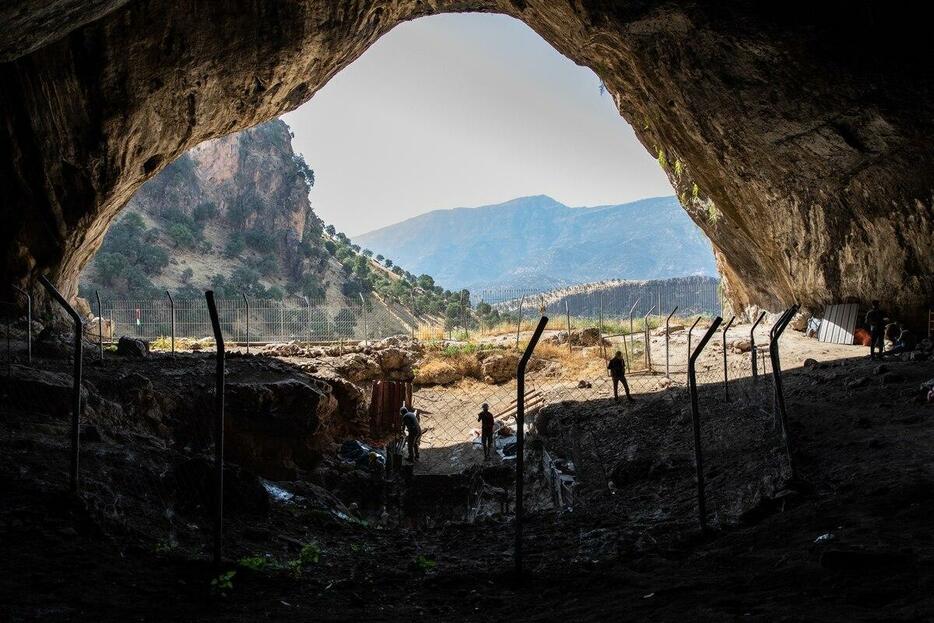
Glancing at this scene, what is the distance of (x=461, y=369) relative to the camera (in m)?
25.6

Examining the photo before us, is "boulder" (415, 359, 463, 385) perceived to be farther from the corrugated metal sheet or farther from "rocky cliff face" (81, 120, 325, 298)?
"rocky cliff face" (81, 120, 325, 298)

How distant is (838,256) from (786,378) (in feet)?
18.3

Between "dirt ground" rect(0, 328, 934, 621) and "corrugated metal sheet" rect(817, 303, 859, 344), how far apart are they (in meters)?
9.75

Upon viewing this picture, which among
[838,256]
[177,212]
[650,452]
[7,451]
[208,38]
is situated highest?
[177,212]

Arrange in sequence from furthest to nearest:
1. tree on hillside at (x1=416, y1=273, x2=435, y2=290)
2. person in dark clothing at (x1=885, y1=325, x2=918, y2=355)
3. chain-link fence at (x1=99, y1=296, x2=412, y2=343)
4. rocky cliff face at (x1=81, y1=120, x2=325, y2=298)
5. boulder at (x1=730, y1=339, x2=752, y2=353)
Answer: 1. tree on hillside at (x1=416, y1=273, x2=435, y2=290)
2. rocky cliff face at (x1=81, y1=120, x2=325, y2=298)
3. chain-link fence at (x1=99, y1=296, x2=412, y2=343)
4. boulder at (x1=730, y1=339, x2=752, y2=353)
5. person in dark clothing at (x1=885, y1=325, x2=918, y2=355)

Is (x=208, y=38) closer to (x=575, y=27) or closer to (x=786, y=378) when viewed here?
(x=575, y=27)

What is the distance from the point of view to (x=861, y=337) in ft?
60.8

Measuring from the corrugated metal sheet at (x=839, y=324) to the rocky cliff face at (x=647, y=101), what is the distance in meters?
0.58

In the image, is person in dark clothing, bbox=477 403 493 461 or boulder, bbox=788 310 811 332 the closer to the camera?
person in dark clothing, bbox=477 403 493 461

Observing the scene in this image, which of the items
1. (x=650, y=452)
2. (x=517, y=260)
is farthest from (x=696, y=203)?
(x=517, y=260)

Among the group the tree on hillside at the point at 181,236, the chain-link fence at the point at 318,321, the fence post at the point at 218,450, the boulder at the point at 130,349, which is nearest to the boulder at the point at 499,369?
the chain-link fence at the point at 318,321

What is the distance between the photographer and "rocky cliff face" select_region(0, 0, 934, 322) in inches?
475

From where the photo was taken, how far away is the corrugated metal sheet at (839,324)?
19031 mm

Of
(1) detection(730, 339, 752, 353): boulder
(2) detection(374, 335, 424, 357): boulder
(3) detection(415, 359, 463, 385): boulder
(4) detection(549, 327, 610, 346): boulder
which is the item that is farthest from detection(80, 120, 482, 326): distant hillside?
(1) detection(730, 339, 752, 353): boulder
